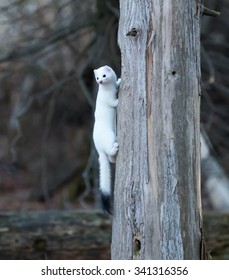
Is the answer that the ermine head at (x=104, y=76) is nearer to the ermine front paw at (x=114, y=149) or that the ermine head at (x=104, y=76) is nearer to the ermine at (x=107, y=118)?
the ermine at (x=107, y=118)

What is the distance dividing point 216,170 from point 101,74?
5415mm

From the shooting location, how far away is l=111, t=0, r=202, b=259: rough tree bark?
4.65 meters

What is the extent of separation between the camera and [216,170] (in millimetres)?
9930

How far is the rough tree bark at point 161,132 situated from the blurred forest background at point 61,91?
3682mm

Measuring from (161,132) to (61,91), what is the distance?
6374 millimetres

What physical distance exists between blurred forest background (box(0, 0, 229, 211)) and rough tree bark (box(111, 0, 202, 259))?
3682 mm

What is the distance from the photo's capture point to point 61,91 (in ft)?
35.8

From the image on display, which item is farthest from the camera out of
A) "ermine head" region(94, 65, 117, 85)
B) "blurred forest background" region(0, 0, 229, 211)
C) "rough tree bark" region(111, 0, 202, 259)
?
"blurred forest background" region(0, 0, 229, 211)

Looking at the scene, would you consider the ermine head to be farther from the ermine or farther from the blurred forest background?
the blurred forest background

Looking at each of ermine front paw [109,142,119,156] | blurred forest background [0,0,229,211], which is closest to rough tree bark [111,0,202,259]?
ermine front paw [109,142,119,156]

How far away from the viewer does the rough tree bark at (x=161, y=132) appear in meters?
4.65

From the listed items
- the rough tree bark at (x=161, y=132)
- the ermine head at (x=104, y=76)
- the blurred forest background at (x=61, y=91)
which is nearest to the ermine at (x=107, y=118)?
the ermine head at (x=104, y=76)

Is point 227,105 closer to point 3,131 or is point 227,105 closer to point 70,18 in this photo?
point 70,18

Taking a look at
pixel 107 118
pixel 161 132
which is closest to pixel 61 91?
pixel 107 118
